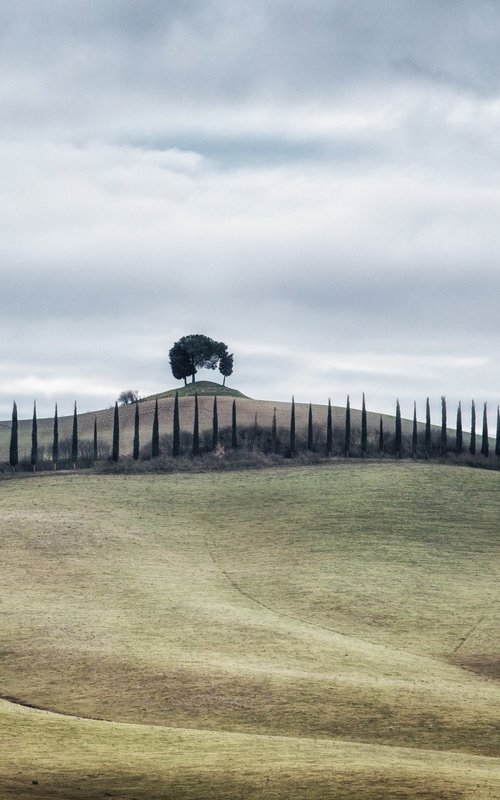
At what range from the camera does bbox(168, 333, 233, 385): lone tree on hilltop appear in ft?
Result: 591

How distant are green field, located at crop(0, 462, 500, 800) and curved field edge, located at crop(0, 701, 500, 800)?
85 mm

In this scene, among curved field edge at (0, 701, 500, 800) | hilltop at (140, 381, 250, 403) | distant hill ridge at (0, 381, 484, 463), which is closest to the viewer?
curved field edge at (0, 701, 500, 800)

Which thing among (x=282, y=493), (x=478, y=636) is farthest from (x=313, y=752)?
(x=282, y=493)

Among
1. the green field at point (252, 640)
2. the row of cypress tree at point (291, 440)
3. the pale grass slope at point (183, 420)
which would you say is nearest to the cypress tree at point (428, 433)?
the row of cypress tree at point (291, 440)

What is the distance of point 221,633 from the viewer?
155ft

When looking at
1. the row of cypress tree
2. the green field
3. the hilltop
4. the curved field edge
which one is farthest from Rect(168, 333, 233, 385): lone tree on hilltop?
the curved field edge

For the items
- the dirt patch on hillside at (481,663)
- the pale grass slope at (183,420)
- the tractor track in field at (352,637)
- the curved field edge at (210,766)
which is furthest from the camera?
the pale grass slope at (183,420)

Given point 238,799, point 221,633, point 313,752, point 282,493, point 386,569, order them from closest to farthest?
point 238,799
point 313,752
point 221,633
point 386,569
point 282,493

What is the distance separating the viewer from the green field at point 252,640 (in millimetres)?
25000

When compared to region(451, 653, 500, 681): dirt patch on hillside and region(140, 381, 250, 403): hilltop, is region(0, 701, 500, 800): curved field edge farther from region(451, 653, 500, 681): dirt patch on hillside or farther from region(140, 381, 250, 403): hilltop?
region(140, 381, 250, 403): hilltop

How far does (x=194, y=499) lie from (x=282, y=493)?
24.4ft

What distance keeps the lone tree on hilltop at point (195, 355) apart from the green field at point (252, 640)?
8542cm

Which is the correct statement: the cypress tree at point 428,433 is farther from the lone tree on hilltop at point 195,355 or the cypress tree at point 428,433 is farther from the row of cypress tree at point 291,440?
the lone tree on hilltop at point 195,355

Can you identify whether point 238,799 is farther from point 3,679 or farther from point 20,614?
point 20,614
